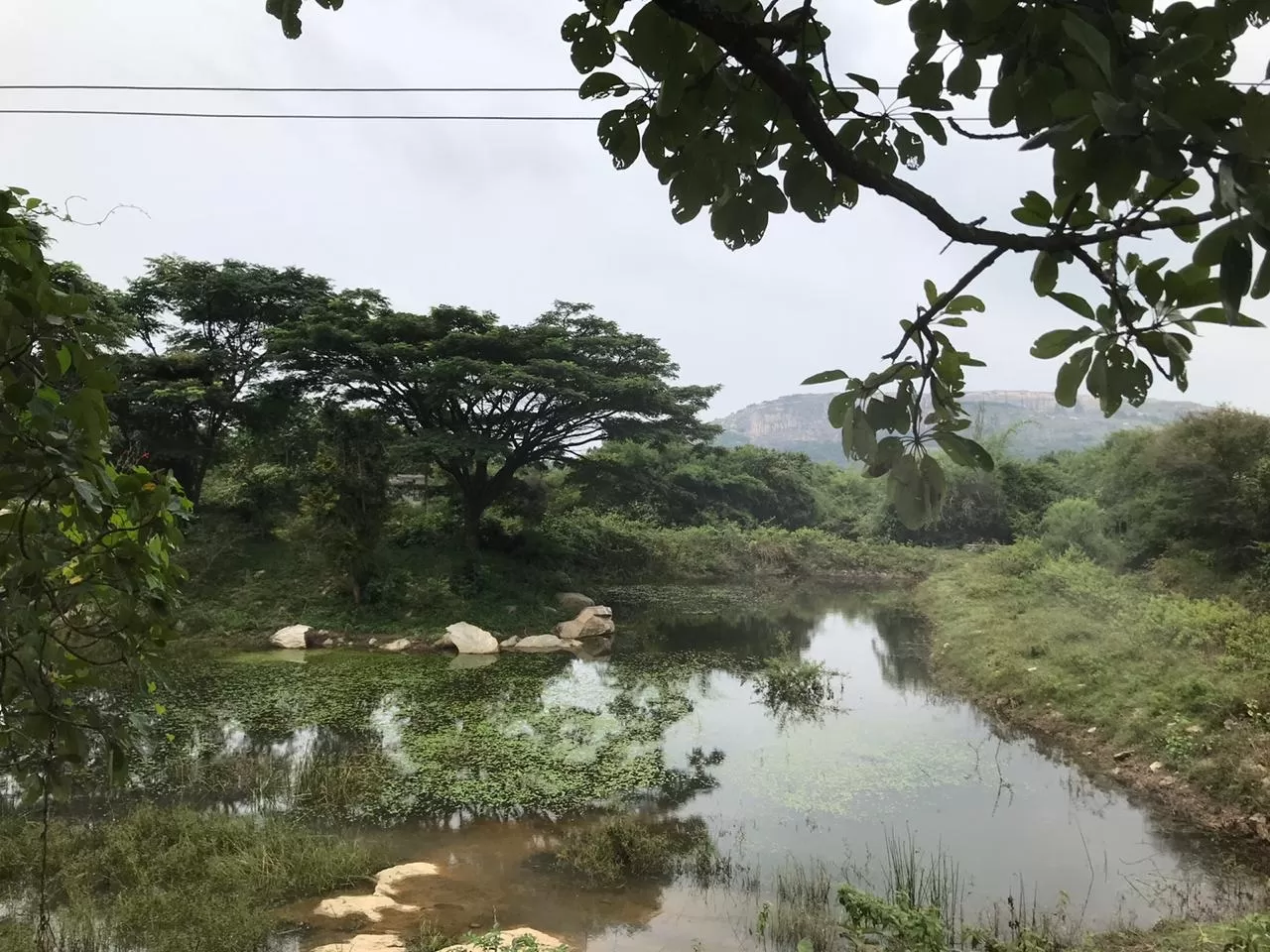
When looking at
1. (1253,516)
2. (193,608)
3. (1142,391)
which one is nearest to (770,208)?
(1142,391)

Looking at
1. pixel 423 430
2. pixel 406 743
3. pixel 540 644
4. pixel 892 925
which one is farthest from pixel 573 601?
pixel 892 925

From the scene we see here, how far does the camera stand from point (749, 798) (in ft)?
17.0

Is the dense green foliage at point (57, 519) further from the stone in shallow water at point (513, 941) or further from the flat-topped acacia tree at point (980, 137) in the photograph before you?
the stone in shallow water at point (513, 941)

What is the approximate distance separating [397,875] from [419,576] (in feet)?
28.5

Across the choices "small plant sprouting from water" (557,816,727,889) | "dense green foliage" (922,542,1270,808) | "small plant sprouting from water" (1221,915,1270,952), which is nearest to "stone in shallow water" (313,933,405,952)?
"small plant sprouting from water" (557,816,727,889)

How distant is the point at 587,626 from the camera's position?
11.5 m

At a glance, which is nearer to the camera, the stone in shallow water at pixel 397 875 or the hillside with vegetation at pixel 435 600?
the hillside with vegetation at pixel 435 600

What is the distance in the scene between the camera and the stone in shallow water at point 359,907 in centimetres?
344

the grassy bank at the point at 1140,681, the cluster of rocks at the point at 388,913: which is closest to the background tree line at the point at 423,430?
the grassy bank at the point at 1140,681

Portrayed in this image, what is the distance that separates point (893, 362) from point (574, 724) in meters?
6.62

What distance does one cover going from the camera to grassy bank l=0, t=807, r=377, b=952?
9.75ft

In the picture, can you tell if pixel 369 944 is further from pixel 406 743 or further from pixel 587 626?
pixel 587 626

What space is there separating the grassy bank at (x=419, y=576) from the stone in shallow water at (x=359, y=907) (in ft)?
17.4

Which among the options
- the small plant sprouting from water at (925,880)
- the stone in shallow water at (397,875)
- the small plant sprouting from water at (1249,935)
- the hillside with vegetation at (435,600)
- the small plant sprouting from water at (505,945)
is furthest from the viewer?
the stone in shallow water at (397,875)
